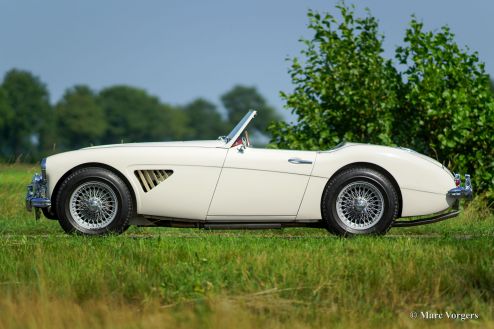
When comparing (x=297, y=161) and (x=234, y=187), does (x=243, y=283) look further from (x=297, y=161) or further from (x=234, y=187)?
(x=297, y=161)

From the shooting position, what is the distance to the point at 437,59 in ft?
52.5

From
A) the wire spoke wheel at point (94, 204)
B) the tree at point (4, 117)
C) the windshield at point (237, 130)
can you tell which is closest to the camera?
the wire spoke wheel at point (94, 204)

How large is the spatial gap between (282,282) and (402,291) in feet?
3.31

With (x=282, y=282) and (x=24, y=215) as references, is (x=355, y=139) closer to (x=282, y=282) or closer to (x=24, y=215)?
(x=24, y=215)

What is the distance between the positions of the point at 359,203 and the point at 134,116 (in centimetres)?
11716

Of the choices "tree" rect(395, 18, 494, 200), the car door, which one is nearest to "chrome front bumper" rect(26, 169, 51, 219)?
the car door

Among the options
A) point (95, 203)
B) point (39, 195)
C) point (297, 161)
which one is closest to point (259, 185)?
point (297, 161)

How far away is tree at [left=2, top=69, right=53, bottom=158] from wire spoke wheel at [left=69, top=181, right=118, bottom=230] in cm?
9483

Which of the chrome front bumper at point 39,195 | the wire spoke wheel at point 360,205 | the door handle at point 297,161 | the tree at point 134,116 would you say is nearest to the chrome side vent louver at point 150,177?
the chrome front bumper at point 39,195

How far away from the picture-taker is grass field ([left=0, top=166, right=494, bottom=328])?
6047mm

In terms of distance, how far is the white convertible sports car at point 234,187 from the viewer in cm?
934

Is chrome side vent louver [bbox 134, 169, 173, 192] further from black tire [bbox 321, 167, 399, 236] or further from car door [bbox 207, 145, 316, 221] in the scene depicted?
black tire [bbox 321, 167, 399, 236]

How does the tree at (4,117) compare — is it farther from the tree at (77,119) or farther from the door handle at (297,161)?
the door handle at (297,161)

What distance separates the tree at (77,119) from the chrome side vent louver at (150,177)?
4095 inches
